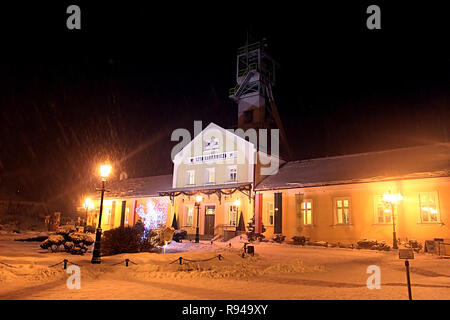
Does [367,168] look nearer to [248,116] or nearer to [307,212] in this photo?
[307,212]

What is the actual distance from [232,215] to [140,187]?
44.0 ft

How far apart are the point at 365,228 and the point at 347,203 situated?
189 centimetres

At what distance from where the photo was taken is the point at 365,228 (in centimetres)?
2005

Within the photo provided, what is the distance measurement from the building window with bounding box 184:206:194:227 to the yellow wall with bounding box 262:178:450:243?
23.6ft

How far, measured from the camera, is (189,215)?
2880 cm

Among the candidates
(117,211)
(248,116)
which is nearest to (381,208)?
(248,116)

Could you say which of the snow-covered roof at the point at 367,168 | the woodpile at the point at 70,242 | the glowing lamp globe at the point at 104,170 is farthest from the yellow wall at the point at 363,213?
the glowing lamp globe at the point at 104,170

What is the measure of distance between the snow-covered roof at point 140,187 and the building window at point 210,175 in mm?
5157

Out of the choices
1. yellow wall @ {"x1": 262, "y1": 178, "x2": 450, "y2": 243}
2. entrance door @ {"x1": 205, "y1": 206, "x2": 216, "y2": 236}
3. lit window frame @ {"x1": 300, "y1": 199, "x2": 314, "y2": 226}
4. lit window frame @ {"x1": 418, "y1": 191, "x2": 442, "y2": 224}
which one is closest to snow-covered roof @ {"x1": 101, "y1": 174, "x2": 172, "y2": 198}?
entrance door @ {"x1": 205, "y1": 206, "x2": 216, "y2": 236}

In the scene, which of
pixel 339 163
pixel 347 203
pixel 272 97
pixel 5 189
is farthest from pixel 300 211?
pixel 5 189

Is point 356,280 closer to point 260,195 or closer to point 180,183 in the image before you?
point 260,195

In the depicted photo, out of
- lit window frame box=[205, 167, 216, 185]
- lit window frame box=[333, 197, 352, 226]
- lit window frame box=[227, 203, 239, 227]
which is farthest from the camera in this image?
lit window frame box=[205, 167, 216, 185]

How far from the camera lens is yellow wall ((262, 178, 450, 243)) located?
1792cm

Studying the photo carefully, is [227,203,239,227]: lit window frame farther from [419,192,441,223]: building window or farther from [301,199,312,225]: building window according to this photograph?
[419,192,441,223]: building window
